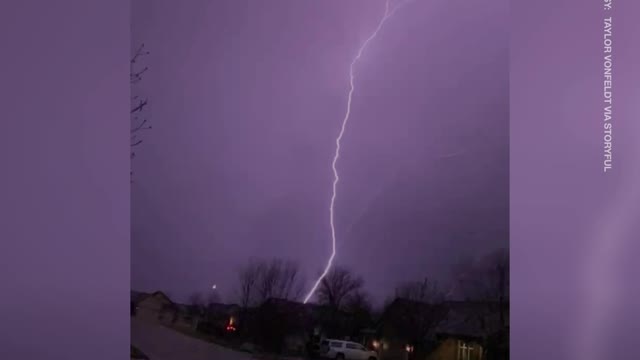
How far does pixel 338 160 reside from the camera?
3.69 meters

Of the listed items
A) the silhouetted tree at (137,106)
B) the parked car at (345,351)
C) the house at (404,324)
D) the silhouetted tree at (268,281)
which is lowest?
the parked car at (345,351)

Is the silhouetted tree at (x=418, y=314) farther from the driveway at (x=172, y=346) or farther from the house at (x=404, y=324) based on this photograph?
the driveway at (x=172, y=346)

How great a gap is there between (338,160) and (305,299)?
719mm

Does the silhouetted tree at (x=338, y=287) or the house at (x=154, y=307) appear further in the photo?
the silhouetted tree at (x=338, y=287)

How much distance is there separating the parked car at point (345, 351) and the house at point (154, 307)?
0.76 meters

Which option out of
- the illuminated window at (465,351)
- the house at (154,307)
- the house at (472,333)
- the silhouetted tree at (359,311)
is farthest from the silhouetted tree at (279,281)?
the illuminated window at (465,351)

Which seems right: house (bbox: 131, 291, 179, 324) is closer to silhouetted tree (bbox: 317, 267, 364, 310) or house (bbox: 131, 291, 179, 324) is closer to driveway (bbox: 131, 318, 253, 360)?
driveway (bbox: 131, 318, 253, 360)

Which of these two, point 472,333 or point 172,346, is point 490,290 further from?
point 172,346

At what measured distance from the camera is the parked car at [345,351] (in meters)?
3.60

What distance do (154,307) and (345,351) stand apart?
0.96 meters

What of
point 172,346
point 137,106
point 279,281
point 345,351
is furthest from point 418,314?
point 137,106

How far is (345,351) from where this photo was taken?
362cm

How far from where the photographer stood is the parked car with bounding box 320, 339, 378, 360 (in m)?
3.60

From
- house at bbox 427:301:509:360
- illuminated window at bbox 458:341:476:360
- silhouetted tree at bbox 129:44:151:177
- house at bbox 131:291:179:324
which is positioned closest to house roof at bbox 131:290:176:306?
house at bbox 131:291:179:324
